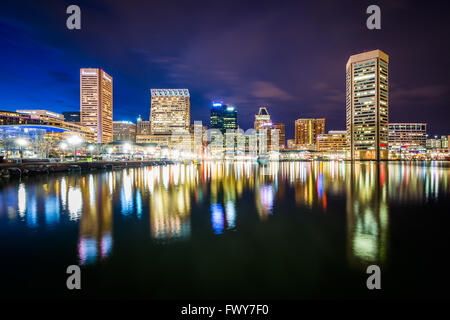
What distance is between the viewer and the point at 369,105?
585 feet

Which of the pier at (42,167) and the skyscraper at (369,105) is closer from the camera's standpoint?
the pier at (42,167)

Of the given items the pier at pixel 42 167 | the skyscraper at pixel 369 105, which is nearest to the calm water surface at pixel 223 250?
the pier at pixel 42 167

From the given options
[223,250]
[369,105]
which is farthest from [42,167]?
[369,105]

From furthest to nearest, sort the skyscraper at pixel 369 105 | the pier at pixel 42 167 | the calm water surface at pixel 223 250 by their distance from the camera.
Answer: the skyscraper at pixel 369 105, the pier at pixel 42 167, the calm water surface at pixel 223 250

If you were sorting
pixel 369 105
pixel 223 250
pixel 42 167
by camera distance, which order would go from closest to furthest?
pixel 223 250
pixel 42 167
pixel 369 105

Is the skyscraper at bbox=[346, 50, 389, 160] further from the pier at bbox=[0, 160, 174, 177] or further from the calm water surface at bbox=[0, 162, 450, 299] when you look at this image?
the calm water surface at bbox=[0, 162, 450, 299]

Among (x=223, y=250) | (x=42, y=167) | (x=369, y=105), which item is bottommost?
(x=223, y=250)

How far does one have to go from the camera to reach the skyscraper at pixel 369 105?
571 ft

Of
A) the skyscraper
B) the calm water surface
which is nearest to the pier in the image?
the calm water surface

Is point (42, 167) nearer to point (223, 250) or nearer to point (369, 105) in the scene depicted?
point (223, 250)

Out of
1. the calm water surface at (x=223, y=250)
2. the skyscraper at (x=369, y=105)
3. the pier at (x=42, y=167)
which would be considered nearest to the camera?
the calm water surface at (x=223, y=250)

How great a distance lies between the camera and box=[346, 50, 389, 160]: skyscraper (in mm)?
174000

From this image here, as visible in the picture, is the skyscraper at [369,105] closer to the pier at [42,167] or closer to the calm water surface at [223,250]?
the pier at [42,167]
